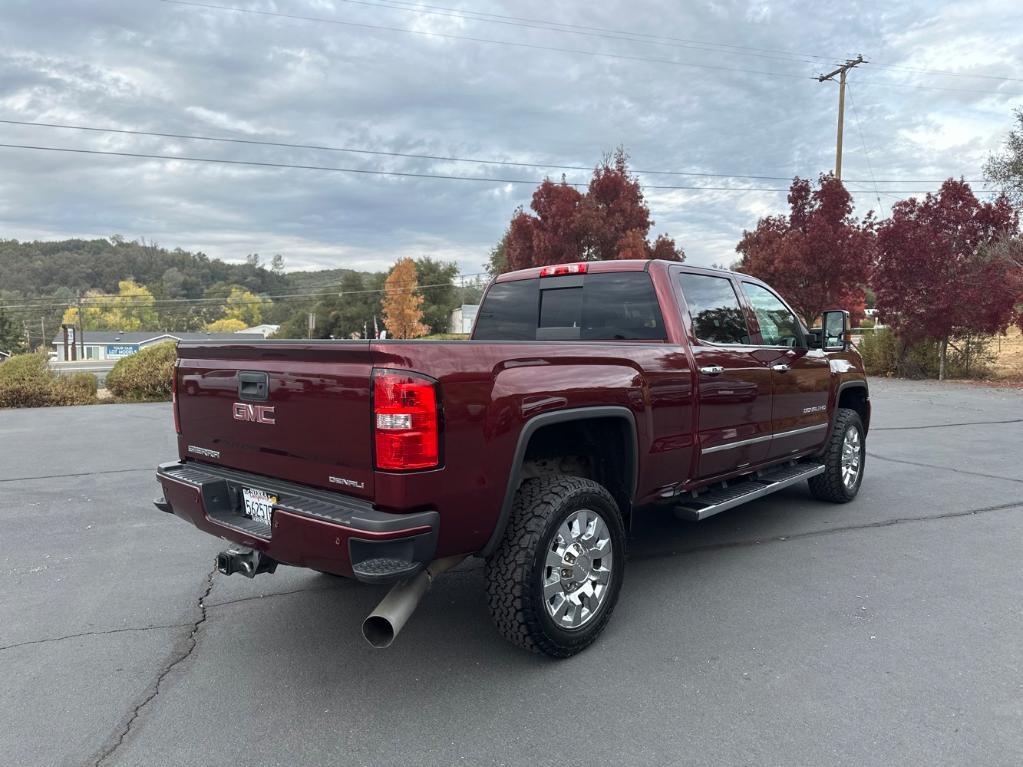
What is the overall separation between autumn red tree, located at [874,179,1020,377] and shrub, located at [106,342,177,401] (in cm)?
1779

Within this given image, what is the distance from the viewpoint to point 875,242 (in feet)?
57.6

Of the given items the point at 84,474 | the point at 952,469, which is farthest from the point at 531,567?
the point at 84,474

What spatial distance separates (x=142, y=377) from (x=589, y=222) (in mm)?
13191

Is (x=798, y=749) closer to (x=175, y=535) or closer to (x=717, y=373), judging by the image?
(x=717, y=373)

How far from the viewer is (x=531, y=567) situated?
9.71 ft

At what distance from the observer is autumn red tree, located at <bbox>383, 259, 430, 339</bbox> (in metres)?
60.0

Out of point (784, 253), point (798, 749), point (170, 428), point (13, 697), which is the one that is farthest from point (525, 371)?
point (784, 253)

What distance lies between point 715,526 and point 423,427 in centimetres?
352

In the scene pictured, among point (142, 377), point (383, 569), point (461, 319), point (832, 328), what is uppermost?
point (461, 319)

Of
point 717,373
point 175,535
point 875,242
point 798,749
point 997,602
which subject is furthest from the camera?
point 875,242

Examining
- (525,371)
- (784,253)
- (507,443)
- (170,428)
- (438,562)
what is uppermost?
(784,253)

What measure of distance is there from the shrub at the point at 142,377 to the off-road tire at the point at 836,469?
13.6 metres

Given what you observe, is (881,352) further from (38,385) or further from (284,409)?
→ (38,385)

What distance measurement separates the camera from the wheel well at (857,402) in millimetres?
6191
